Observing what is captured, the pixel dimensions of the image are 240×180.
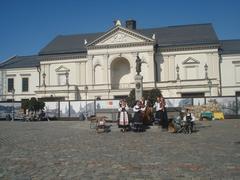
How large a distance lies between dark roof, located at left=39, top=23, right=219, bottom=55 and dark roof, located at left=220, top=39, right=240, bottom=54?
10.7ft

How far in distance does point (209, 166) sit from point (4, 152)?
21.7ft

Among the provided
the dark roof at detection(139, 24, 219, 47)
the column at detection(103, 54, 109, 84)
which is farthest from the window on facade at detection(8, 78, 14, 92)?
the dark roof at detection(139, 24, 219, 47)

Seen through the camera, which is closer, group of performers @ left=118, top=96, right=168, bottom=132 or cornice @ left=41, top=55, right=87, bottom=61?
group of performers @ left=118, top=96, right=168, bottom=132

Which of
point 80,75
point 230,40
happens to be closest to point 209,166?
→ point 80,75

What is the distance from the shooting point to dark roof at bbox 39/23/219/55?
5697 cm

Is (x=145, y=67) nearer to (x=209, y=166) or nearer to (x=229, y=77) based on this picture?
(x=229, y=77)

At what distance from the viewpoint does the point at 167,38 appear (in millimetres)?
59656

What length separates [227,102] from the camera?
3703cm

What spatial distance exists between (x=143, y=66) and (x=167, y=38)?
8.24m

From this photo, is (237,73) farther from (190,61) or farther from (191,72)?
(190,61)

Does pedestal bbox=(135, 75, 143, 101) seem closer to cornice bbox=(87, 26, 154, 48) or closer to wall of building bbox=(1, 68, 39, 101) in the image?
cornice bbox=(87, 26, 154, 48)

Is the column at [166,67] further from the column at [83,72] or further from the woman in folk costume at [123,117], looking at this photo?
the woman in folk costume at [123,117]

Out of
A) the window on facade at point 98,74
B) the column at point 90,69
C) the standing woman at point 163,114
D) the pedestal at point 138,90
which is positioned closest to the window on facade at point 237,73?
the window on facade at point 98,74

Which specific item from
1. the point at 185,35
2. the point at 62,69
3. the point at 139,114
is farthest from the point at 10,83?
the point at 139,114
